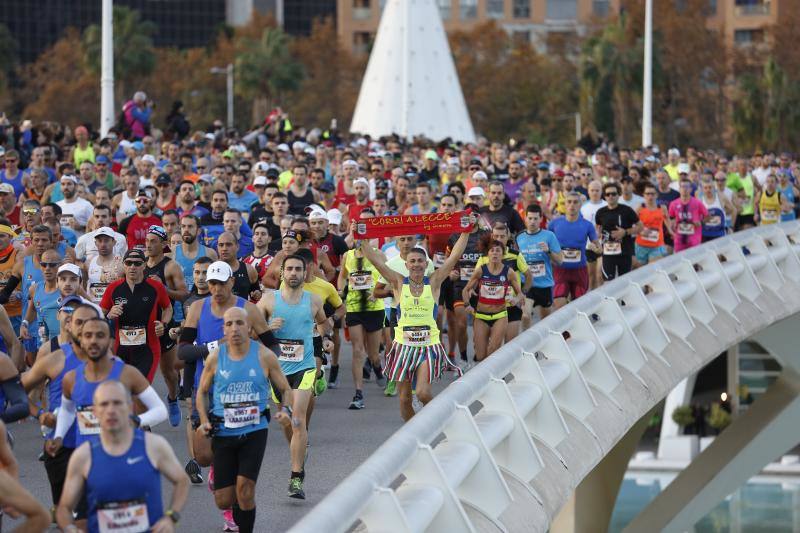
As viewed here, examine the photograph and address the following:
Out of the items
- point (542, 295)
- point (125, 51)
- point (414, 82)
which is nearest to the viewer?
point (542, 295)

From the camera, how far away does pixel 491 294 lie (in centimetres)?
1541

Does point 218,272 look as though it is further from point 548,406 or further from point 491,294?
point 491,294

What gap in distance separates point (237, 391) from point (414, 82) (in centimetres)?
4667

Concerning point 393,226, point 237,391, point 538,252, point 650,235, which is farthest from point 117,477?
point 650,235

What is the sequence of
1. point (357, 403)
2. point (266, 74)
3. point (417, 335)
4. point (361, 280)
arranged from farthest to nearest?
point (266, 74)
point (361, 280)
point (357, 403)
point (417, 335)

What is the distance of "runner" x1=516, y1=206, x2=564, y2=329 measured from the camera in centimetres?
1712

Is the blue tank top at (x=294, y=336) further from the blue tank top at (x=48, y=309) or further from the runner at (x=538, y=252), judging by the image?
the runner at (x=538, y=252)

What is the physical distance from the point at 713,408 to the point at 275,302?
3989 centimetres

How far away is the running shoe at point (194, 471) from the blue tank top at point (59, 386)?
7.28ft

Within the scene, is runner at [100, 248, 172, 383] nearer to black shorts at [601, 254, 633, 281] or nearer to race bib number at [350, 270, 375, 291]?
race bib number at [350, 270, 375, 291]

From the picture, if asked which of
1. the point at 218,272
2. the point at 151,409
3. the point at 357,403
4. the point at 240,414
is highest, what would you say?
the point at 218,272

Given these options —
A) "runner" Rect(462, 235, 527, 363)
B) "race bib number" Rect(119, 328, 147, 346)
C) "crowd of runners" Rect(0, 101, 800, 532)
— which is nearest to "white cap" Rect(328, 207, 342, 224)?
"crowd of runners" Rect(0, 101, 800, 532)

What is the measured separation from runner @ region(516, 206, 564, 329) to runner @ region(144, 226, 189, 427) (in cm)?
410

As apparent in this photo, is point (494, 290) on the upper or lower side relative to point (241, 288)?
lower
